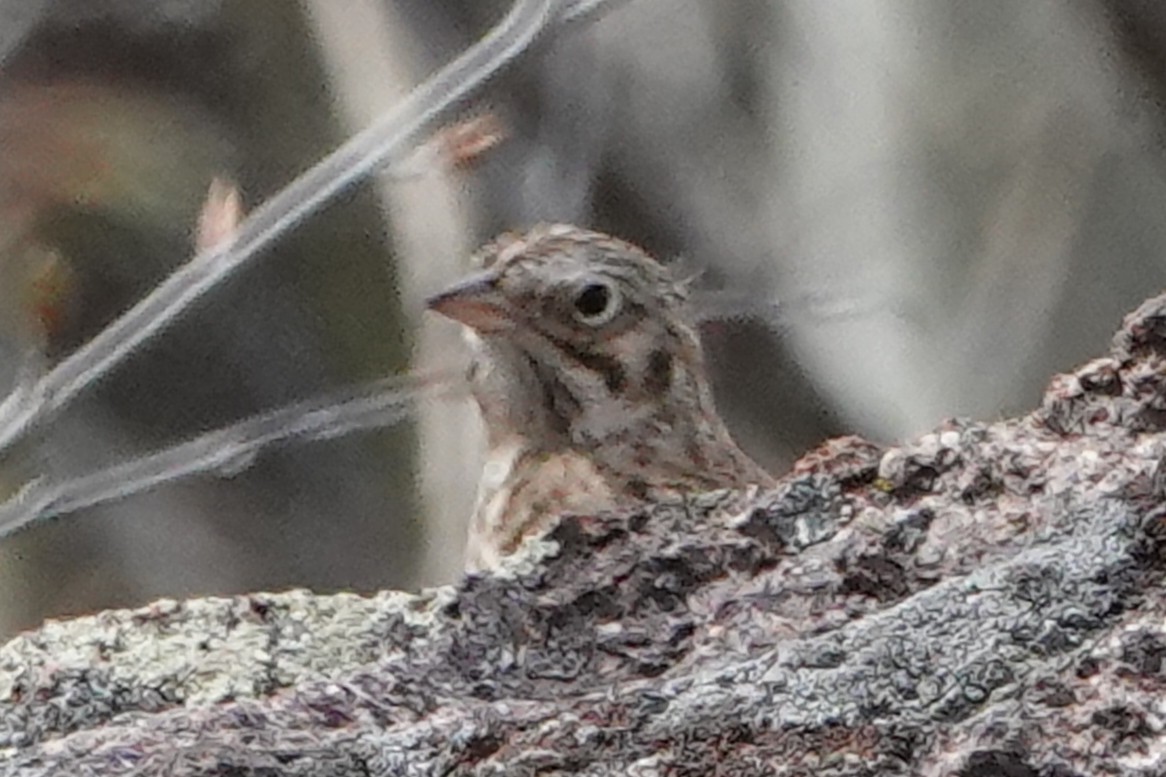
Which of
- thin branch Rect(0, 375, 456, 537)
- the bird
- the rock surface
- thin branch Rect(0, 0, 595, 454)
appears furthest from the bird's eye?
the rock surface

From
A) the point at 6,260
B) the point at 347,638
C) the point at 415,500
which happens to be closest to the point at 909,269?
the point at 415,500

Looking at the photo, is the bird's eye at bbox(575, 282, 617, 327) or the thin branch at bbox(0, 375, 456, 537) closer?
the bird's eye at bbox(575, 282, 617, 327)

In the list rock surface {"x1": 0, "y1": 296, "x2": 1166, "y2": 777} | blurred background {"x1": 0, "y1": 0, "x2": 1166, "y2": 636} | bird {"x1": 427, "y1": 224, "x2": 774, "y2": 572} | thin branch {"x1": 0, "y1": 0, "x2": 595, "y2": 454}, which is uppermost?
blurred background {"x1": 0, "y1": 0, "x2": 1166, "y2": 636}

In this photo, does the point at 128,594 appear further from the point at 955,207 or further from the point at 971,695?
the point at 971,695

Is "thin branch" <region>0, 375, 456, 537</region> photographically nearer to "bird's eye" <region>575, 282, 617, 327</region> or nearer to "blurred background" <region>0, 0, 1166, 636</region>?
"blurred background" <region>0, 0, 1166, 636</region>

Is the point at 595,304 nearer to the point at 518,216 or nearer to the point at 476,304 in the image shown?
the point at 476,304

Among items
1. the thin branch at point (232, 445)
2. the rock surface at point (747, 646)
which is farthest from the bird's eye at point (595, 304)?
the rock surface at point (747, 646)

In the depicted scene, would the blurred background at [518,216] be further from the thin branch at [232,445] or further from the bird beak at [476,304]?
the bird beak at [476,304]
